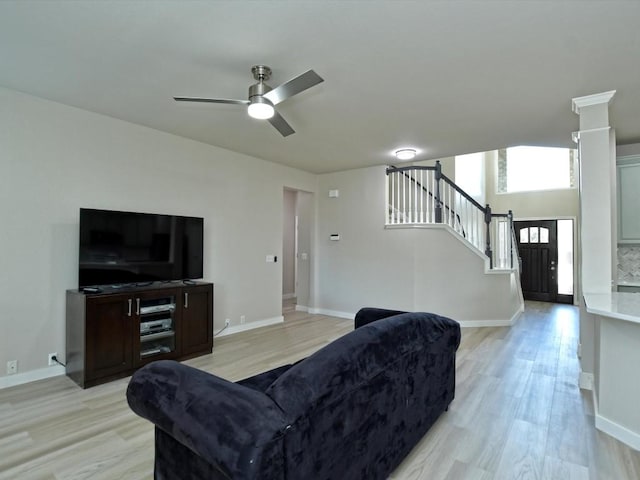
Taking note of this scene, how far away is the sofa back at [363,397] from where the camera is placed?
1280mm

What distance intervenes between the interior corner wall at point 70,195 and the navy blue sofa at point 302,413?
244 cm

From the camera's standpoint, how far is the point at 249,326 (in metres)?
5.12

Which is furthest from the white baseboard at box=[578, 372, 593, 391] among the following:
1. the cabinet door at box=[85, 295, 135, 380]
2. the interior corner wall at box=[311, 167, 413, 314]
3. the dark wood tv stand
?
the cabinet door at box=[85, 295, 135, 380]

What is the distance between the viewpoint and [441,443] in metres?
2.24

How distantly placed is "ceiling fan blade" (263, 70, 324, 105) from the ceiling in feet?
0.86

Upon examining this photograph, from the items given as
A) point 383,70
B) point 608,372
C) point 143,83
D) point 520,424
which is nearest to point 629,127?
point 608,372

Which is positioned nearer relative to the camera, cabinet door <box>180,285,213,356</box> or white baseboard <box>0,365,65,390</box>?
white baseboard <box>0,365,65,390</box>

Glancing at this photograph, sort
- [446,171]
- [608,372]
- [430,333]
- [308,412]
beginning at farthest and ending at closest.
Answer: [446,171] → [608,372] → [430,333] → [308,412]

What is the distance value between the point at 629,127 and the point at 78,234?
6171 mm

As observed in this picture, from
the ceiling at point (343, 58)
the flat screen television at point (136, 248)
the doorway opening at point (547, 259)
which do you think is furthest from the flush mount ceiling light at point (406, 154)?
the doorway opening at point (547, 259)

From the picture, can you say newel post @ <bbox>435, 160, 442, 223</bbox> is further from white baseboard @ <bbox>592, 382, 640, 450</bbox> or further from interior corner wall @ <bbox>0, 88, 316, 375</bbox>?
white baseboard @ <bbox>592, 382, 640, 450</bbox>

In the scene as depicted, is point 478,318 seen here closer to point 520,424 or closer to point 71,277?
point 520,424

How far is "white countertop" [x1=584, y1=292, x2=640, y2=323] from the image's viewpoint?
2.08 meters

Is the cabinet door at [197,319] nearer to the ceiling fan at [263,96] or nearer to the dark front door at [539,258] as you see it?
the ceiling fan at [263,96]
